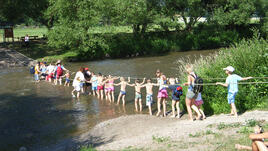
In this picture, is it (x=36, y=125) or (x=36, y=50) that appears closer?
(x=36, y=125)

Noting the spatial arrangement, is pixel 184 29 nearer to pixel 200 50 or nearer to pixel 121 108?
pixel 200 50

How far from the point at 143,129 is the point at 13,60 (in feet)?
74.5

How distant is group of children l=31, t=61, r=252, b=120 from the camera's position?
12516 mm

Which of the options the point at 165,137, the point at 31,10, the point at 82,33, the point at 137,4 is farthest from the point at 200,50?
the point at 165,137

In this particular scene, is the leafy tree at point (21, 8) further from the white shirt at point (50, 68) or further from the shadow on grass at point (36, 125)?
the shadow on grass at point (36, 125)

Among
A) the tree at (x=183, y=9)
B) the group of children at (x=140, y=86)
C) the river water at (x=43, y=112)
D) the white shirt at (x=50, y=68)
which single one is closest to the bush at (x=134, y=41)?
the tree at (x=183, y=9)

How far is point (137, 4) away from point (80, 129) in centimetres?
2417

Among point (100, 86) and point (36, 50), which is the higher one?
point (36, 50)

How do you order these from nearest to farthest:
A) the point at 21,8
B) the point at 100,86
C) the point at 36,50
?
the point at 100,86 → the point at 36,50 → the point at 21,8

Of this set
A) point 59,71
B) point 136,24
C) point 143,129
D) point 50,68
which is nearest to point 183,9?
point 136,24

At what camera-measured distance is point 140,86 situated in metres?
15.5

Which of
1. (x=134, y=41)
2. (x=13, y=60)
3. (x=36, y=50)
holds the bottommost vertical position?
(x=13, y=60)

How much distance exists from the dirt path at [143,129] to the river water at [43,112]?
43.8 inches

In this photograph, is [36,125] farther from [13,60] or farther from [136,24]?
[136,24]
